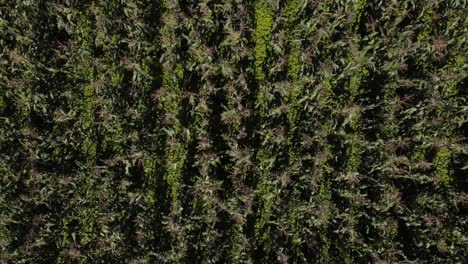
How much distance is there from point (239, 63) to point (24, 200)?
2179 mm

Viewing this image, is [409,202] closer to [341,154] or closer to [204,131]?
[341,154]

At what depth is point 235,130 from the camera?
2963 millimetres

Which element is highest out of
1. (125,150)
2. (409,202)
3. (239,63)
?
(239,63)

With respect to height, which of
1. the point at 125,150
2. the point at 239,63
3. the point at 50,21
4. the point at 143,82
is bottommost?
the point at 125,150

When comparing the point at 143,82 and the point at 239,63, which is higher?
the point at 239,63

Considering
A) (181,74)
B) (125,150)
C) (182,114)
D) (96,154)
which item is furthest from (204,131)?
(96,154)

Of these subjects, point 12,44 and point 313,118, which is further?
point 12,44

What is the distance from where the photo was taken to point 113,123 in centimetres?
300

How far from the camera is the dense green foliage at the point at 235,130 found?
2777 mm

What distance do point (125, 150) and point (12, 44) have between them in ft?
4.23

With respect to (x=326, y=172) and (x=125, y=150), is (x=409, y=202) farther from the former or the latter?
(x=125, y=150)

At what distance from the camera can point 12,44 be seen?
10.0 ft

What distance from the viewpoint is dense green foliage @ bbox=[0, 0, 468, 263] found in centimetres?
278

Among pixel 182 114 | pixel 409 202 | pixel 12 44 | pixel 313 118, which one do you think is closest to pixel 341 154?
pixel 313 118
